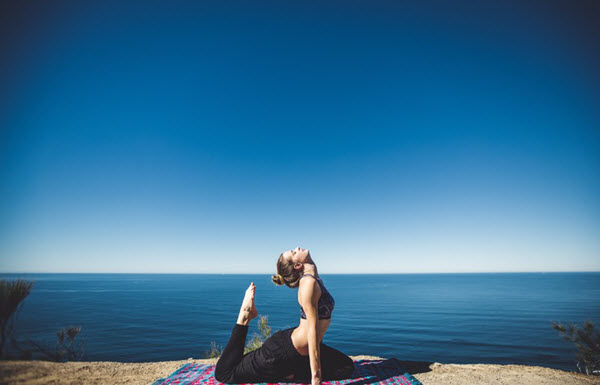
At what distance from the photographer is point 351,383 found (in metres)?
4.57

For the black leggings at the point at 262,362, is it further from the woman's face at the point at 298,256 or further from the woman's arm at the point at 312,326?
the woman's face at the point at 298,256

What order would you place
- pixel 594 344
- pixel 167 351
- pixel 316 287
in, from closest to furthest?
pixel 316 287 < pixel 594 344 < pixel 167 351

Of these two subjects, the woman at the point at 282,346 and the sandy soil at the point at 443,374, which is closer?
the woman at the point at 282,346

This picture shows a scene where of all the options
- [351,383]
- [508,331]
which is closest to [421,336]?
[508,331]

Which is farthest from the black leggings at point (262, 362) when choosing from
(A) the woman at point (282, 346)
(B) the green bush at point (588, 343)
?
(B) the green bush at point (588, 343)

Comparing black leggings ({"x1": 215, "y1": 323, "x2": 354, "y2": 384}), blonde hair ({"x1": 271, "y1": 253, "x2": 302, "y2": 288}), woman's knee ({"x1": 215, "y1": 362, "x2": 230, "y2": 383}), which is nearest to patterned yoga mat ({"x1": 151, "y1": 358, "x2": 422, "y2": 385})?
woman's knee ({"x1": 215, "y1": 362, "x2": 230, "y2": 383})

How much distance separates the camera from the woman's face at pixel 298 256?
13.5 feet

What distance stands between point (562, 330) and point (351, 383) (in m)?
7.00

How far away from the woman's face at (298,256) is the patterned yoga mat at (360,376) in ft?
6.95

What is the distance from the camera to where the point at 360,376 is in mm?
4965

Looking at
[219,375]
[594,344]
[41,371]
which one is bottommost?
[594,344]

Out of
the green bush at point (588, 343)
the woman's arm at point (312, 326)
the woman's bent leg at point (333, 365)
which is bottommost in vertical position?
the green bush at point (588, 343)

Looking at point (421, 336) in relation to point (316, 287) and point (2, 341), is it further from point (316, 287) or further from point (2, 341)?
point (2, 341)

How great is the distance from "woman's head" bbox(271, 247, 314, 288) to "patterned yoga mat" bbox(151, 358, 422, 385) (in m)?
1.91
